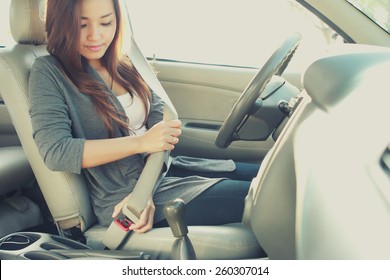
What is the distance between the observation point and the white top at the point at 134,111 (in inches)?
60.6

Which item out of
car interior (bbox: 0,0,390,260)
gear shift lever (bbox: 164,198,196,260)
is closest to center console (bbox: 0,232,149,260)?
car interior (bbox: 0,0,390,260)

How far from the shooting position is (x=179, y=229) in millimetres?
1137

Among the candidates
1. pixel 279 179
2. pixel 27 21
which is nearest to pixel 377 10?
pixel 279 179

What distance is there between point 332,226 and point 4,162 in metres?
1.30

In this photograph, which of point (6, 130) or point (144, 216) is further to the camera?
point (6, 130)

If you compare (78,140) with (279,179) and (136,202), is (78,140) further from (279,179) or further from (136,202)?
(279,179)

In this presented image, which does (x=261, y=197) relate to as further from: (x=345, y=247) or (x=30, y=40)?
(x=30, y=40)

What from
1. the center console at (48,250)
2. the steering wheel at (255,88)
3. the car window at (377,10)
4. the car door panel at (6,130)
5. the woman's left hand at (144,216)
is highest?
the car window at (377,10)

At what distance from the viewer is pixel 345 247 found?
772 mm

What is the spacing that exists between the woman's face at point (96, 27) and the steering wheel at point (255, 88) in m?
0.42

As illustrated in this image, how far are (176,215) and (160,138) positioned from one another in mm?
264

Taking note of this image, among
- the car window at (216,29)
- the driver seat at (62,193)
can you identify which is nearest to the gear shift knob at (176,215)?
the driver seat at (62,193)

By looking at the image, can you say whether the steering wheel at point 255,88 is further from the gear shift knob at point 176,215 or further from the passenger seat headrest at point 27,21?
the passenger seat headrest at point 27,21
